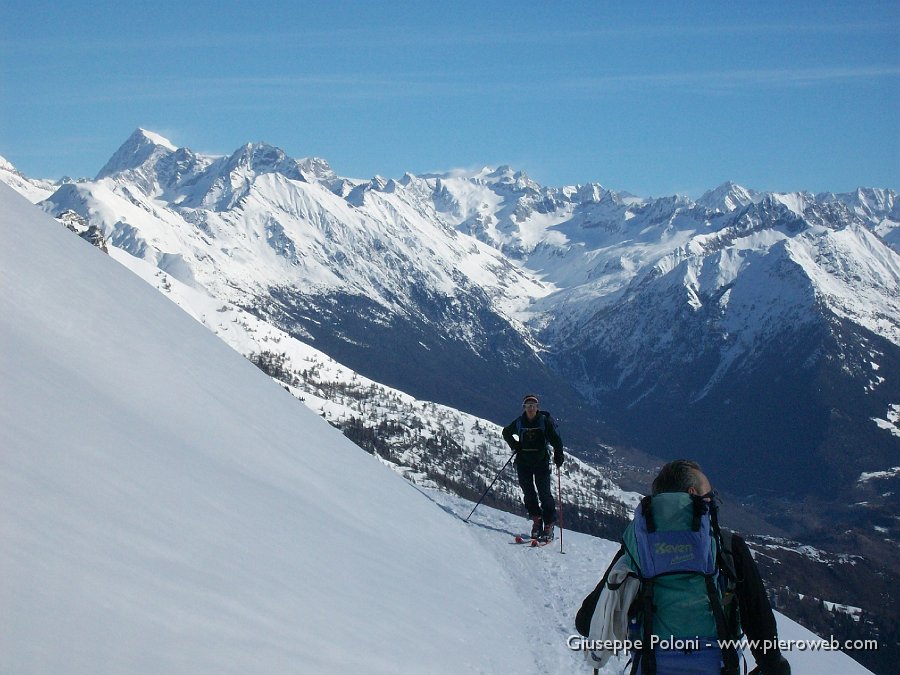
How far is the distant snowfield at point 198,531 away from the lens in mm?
6051

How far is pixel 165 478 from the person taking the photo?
9.28m

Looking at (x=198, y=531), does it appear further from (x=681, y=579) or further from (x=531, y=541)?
(x=531, y=541)

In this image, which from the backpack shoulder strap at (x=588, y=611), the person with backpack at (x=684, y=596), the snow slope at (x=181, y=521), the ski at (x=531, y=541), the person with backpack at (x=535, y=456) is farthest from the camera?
the ski at (x=531, y=541)

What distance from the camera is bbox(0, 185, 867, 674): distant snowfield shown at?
6051 mm

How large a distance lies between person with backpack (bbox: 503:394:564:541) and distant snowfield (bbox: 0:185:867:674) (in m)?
0.91

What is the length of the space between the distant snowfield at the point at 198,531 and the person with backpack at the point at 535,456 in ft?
3.00

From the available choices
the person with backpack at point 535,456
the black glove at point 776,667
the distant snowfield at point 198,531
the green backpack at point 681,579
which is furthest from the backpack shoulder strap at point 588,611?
the person with backpack at point 535,456

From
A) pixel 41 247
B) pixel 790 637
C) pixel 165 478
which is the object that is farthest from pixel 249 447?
pixel 790 637

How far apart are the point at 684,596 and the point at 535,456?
481 inches

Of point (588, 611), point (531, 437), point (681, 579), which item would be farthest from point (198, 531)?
point (531, 437)

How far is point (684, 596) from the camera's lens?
667 cm

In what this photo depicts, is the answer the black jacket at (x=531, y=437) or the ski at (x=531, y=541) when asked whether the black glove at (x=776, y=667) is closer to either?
the black jacket at (x=531, y=437)

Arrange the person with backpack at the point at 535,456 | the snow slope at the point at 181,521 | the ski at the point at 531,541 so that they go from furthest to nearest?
the ski at the point at 531,541
the person with backpack at the point at 535,456
the snow slope at the point at 181,521

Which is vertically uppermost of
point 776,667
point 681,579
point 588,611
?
point 681,579
